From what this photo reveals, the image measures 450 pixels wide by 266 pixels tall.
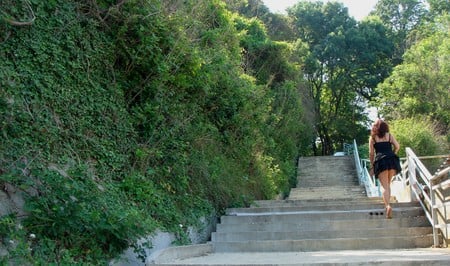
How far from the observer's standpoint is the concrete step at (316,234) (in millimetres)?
7133

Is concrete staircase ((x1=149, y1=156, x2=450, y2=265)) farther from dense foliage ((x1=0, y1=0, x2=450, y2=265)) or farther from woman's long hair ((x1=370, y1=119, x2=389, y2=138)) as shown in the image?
woman's long hair ((x1=370, y1=119, x2=389, y2=138))

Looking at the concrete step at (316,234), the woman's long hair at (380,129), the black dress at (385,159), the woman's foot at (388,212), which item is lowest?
the concrete step at (316,234)

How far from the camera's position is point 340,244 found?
6.83 metres

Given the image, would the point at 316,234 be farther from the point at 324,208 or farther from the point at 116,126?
the point at 116,126

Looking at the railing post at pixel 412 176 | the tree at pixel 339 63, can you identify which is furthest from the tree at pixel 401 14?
the railing post at pixel 412 176

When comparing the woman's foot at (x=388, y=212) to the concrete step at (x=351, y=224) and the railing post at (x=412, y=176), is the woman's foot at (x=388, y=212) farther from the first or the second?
the railing post at (x=412, y=176)

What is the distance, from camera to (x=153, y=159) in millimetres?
6809

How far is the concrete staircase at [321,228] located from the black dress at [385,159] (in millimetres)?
742

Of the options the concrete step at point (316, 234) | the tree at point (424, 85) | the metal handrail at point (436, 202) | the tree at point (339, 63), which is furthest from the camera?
the tree at point (339, 63)

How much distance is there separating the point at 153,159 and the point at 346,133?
3093cm

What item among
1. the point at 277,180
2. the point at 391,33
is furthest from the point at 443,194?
the point at 391,33

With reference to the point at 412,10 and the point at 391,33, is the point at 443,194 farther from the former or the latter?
the point at 412,10

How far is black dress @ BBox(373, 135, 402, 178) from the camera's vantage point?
7605 mm

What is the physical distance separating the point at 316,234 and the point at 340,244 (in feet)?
1.98
